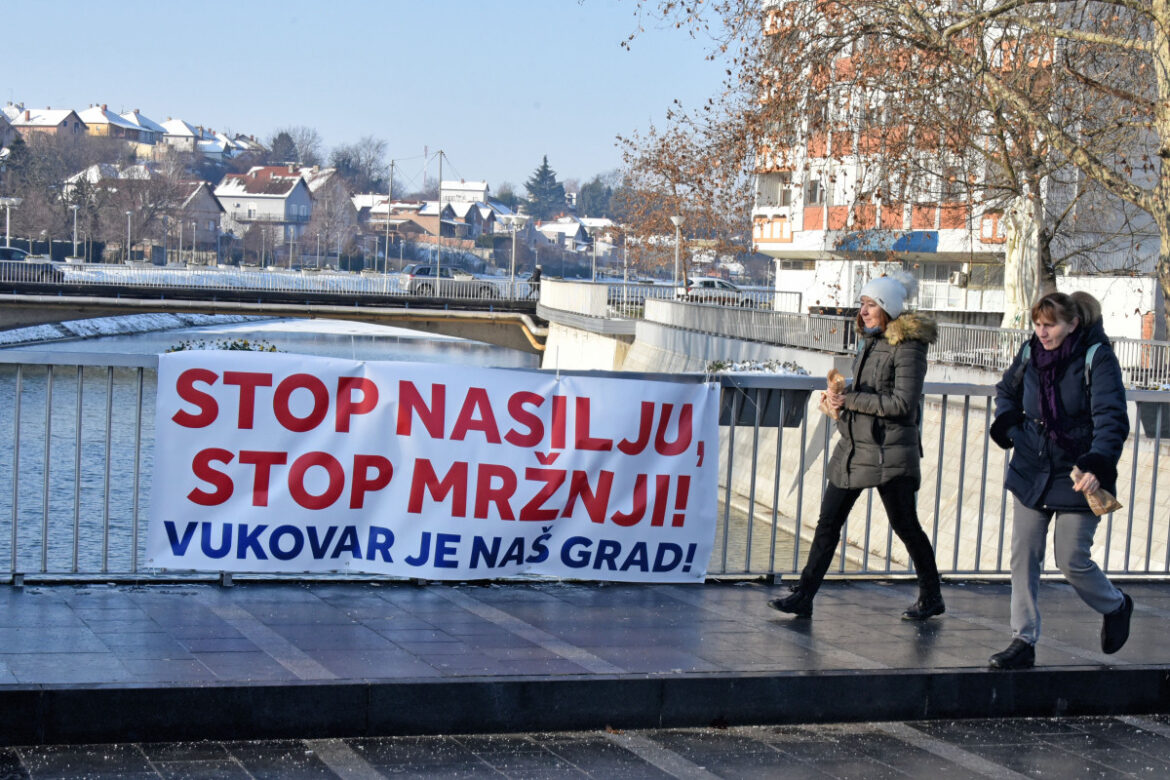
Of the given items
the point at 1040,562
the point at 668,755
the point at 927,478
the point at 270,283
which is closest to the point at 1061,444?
the point at 1040,562

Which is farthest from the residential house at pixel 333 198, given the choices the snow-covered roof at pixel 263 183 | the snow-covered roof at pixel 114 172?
the snow-covered roof at pixel 114 172

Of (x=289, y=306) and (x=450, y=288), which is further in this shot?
(x=450, y=288)

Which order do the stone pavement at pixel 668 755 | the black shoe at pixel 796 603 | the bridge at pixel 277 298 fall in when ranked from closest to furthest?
the stone pavement at pixel 668 755 → the black shoe at pixel 796 603 → the bridge at pixel 277 298

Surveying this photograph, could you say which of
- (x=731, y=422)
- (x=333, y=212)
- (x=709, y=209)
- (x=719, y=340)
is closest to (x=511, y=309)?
(x=709, y=209)

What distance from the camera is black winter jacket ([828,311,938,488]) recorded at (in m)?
6.70

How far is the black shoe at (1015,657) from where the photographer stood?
20.5 ft

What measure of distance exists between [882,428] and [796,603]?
1.01 m

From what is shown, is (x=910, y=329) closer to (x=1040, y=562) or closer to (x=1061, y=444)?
(x=1061, y=444)

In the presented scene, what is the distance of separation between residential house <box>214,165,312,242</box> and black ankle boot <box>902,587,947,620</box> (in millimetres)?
156797

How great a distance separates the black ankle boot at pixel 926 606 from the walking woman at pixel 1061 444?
2.57ft

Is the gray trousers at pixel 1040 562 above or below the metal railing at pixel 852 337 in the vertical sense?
below

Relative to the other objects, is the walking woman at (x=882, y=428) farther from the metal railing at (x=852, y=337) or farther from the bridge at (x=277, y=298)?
the bridge at (x=277, y=298)

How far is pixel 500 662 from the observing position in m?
5.79

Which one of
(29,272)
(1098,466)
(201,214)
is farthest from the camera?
(201,214)
